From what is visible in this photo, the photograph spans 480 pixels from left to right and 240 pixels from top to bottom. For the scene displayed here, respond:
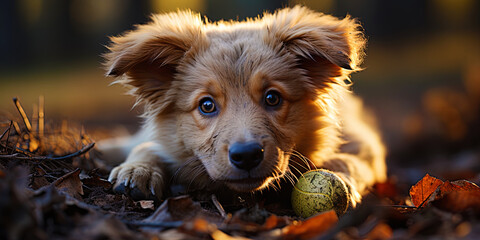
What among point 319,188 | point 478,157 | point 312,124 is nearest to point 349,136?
point 312,124

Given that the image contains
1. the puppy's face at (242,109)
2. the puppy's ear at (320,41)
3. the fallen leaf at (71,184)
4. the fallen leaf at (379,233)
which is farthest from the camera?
the puppy's ear at (320,41)

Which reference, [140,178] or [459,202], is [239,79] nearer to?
[140,178]

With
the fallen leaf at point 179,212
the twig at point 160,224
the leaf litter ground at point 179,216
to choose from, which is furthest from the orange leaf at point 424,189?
the twig at point 160,224

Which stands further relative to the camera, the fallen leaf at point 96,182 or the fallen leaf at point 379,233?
the fallen leaf at point 96,182

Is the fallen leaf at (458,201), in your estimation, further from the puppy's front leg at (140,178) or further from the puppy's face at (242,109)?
the puppy's front leg at (140,178)

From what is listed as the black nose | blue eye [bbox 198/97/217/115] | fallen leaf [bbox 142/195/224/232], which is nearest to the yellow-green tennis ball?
the black nose

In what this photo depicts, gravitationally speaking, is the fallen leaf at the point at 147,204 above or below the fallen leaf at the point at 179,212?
below

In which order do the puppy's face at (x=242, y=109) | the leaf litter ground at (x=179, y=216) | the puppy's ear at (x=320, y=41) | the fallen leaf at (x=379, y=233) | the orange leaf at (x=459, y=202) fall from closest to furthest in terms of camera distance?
the leaf litter ground at (x=179, y=216), the fallen leaf at (x=379, y=233), the orange leaf at (x=459, y=202), the puppy's face at (x=242, y=109), the puppy's ear at (x=320, y=41)
